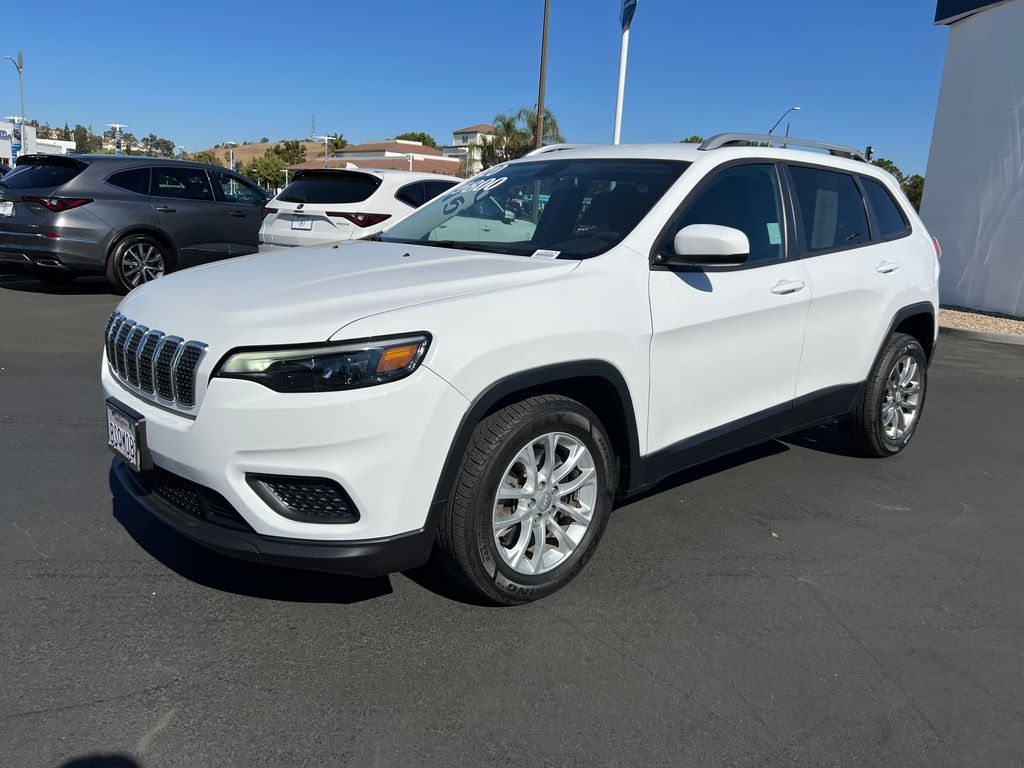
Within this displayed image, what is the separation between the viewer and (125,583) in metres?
3.21

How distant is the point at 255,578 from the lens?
10.9 feet

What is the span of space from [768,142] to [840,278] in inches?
31.6

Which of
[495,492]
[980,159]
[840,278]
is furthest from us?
[980,159]

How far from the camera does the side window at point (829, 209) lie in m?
4.31

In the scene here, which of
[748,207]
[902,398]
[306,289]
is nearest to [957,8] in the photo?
[902,398]

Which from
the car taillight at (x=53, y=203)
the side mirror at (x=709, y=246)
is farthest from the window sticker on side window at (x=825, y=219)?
the car taillight at (x=53, y=203)

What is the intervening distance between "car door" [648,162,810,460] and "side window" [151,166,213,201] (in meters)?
8.63

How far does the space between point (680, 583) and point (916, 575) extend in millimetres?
1082

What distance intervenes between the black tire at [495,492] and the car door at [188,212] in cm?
882

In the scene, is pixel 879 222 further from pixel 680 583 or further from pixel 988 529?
pixel 680 583

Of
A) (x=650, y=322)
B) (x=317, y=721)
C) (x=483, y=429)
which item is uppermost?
(x=650, y=322)

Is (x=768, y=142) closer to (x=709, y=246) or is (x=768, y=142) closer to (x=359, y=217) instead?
(x=709, y=246)

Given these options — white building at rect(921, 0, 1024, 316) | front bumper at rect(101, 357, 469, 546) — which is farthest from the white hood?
white building at rect(921, 0, 1024, 316)

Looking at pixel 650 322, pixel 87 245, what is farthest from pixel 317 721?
pixel 87 245
